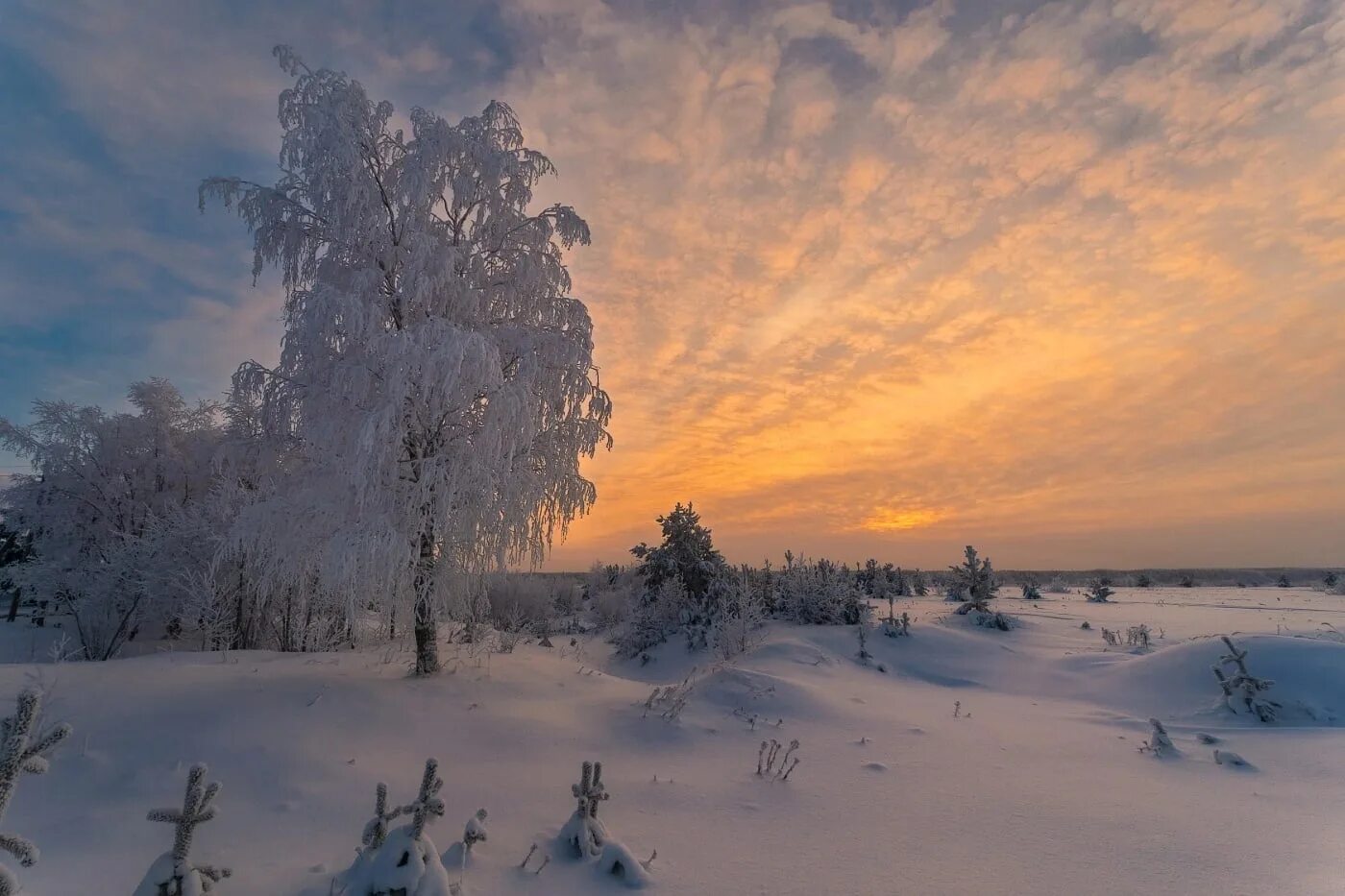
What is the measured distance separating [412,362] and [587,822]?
5220mm

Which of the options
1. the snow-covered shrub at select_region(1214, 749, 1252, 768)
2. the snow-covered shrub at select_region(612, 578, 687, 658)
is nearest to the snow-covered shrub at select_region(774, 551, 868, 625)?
the snow-covered shrub at select_region(612, 578, 687, 658)

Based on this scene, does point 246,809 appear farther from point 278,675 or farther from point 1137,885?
point 1137,885

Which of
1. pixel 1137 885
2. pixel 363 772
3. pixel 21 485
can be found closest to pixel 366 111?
pixel 363 772

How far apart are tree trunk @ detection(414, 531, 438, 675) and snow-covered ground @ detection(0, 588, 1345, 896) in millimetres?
480

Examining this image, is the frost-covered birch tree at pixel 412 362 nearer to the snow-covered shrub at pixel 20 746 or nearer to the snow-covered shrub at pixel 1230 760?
the snow-covered shrub at pixel 20 746

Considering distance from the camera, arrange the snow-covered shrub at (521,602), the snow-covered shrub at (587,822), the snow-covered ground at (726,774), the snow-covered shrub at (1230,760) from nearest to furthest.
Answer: the snow-covered ground at (726,774) → the snow-covered shrub at (587,822) → the snow-covered shrub at (1230,760) → the snow-covered shrub at (521,602)

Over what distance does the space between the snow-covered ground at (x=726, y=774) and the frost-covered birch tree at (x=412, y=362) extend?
172cm

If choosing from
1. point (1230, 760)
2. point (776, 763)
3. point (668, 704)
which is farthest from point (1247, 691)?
point (668, 704)

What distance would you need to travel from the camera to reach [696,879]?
3672mm

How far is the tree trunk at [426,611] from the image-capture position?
797cm

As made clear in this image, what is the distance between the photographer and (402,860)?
322 cm

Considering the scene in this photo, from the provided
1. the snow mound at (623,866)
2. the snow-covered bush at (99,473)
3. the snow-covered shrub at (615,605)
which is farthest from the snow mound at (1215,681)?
the snow-covered bush at (99,473)

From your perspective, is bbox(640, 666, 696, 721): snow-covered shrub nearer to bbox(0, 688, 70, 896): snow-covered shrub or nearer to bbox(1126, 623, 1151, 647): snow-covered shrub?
bbox(0, 688, 70, 896): snow-covered shrub

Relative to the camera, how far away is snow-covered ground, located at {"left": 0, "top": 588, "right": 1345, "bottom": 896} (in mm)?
3768
